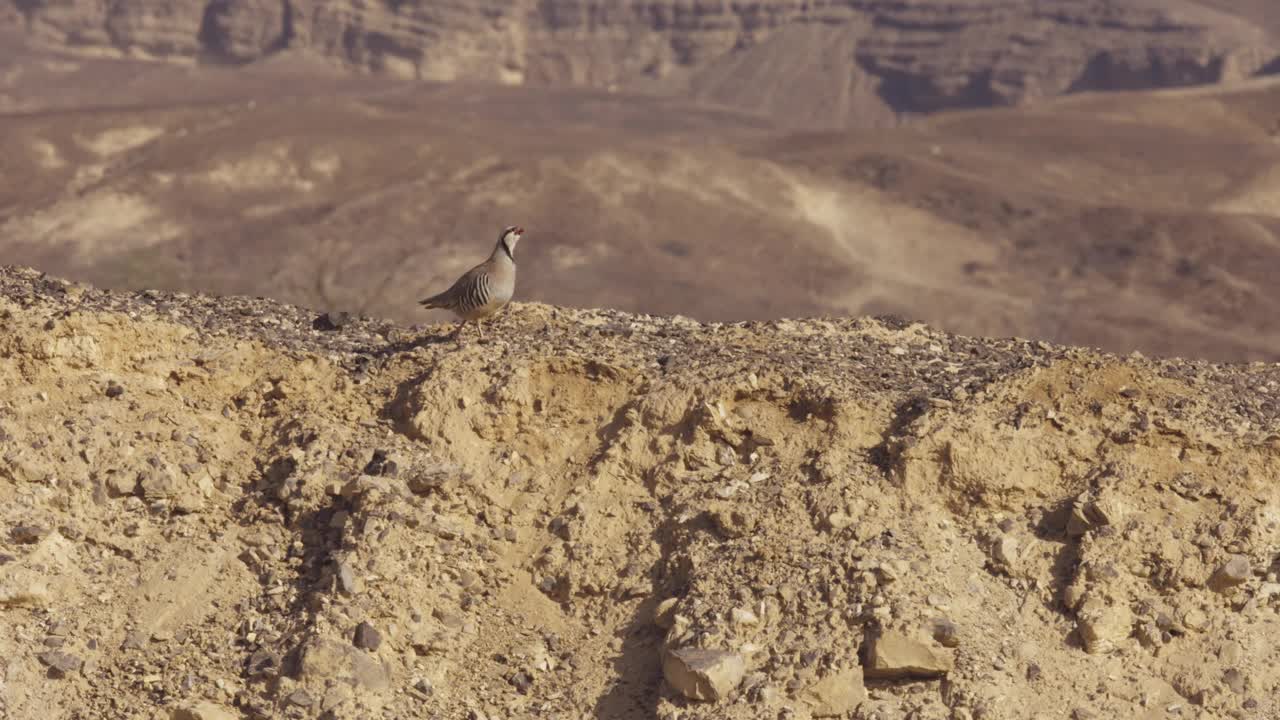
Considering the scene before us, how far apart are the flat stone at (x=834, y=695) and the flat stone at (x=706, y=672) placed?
0.34 meters

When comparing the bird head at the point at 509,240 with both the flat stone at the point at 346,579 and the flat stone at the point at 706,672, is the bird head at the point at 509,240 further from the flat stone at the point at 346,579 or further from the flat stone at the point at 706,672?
the flat stone at the point at 706,672

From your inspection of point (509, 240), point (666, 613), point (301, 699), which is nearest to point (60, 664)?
point (301, 699)

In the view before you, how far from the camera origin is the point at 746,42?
11675cm

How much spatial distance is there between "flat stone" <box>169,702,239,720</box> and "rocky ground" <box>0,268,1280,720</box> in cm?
2

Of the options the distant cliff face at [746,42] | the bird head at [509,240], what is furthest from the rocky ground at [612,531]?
the distant cliff face at [746,42]

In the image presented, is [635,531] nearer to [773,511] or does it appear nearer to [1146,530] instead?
[773,511]

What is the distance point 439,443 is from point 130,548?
1.71 meters

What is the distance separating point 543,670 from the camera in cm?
820

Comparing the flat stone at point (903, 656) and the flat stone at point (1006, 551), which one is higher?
the flat stone at point (1006, 551)

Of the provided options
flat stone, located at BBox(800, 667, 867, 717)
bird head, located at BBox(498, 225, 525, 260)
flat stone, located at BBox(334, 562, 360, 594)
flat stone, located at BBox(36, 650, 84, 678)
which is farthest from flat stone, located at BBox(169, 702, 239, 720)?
bird head, located at BBox(498, 225, 525, 260)

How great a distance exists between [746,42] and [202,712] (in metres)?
112

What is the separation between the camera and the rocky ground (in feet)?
26.2

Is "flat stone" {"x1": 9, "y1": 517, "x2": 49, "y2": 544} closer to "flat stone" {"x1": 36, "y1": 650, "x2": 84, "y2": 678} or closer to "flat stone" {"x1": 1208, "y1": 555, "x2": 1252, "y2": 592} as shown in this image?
"flat stone" {"x1": 36, "y1": 650, "x2": 84, "y2": 678}

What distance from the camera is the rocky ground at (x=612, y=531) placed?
798cm
